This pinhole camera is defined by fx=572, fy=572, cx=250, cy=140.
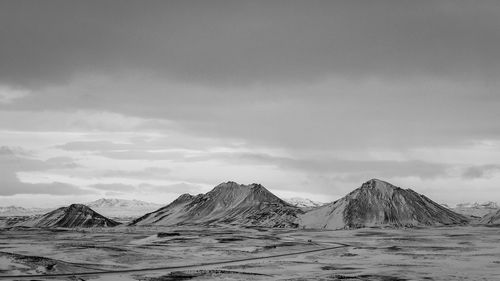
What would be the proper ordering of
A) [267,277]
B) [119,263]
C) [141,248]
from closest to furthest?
[267,277] < [119,263] < [141,248]

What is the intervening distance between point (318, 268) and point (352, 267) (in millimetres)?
6231

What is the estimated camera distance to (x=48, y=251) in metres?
138

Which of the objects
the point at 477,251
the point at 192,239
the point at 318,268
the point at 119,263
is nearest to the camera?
the point at 318,268

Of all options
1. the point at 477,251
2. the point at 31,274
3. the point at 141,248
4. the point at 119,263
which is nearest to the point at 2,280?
the point at 31,274

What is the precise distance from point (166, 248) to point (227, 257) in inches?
1172

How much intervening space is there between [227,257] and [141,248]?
3140cm

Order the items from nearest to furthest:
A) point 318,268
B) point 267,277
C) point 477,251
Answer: point 267,277 → point 318,268 → point 477,251

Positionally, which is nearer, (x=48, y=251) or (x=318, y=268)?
(x=318, y=268)

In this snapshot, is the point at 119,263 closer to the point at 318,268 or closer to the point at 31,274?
the point at 31,274

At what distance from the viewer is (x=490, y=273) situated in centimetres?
9006

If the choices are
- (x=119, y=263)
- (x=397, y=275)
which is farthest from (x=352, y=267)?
(x=119, y=263)

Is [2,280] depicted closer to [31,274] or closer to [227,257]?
[31,274]

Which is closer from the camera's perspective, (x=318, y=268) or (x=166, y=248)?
(x=318, y=268)

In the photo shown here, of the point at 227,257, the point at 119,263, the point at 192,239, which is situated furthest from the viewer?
the point at 192,239
